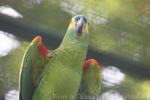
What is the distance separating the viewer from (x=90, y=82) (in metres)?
1.61

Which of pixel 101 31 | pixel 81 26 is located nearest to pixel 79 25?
pixel 81 26

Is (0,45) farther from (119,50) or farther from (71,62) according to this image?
(119,50)

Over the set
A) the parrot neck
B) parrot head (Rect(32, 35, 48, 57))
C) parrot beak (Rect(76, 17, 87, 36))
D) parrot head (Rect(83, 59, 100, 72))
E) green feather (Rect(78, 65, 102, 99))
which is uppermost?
parrot beak (Rect(76, 17, 87, 36))

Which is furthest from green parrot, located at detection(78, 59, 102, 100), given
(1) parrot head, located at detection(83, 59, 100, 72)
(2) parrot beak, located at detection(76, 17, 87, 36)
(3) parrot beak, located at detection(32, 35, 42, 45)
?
(3) parrot beak, located at detection(32, 35, 42, 45)

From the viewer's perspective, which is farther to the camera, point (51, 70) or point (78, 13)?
point (78, 13)

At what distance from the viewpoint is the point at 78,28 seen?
1573mm

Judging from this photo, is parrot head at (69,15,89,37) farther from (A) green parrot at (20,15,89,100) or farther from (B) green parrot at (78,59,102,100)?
(B) green parrot at (78,59,102,100)

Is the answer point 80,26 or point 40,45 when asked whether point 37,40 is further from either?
point 80,26

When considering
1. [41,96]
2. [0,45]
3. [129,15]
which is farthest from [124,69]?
[0,45]

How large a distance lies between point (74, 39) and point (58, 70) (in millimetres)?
137

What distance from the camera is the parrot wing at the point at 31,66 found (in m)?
1.49

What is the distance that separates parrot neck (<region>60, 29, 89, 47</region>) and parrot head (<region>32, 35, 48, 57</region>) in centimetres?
10

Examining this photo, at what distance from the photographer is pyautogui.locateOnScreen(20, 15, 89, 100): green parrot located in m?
1.51

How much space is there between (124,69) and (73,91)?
0.24 meters
